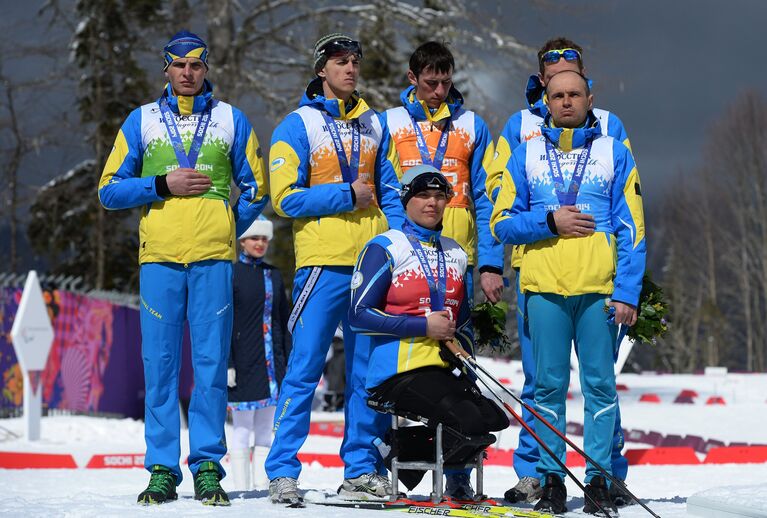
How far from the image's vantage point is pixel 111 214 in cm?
2822

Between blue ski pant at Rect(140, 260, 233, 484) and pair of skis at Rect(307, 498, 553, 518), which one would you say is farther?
blue ski pant at Rect(140, 260, 233, 484)

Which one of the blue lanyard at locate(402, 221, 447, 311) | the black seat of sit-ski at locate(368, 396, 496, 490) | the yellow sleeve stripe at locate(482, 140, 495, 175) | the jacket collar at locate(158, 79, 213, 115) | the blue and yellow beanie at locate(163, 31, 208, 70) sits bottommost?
the black seat of sit-ski at locate(368, 396, 496, 490)

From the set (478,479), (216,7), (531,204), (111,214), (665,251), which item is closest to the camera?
(478,479)

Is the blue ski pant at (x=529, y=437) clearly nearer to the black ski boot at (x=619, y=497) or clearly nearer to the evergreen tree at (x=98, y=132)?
the black ski boot at (x=619, y=497)

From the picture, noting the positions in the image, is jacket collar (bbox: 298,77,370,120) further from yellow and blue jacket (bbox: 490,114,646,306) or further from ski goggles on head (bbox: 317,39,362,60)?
yellow and blue jacket (bbox: 490,114,646,306)

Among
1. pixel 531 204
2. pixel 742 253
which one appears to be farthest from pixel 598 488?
pixel 742 253

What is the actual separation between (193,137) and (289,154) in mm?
542

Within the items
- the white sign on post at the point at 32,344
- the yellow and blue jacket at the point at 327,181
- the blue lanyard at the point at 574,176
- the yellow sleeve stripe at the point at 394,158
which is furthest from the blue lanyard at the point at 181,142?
the white sign on post at the point at 32,344

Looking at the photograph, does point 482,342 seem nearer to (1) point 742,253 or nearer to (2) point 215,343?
(2) point 215,343

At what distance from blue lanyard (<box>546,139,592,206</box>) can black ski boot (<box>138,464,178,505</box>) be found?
2.56 metres

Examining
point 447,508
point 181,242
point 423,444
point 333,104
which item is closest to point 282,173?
point 333,104

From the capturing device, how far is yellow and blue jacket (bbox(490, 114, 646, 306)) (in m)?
6.19

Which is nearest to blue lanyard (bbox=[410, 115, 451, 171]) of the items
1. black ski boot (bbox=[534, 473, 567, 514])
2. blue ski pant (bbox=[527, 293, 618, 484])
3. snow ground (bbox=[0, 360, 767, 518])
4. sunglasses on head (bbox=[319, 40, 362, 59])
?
sunglasses on head (bbox=[319, 40, 362, 59])

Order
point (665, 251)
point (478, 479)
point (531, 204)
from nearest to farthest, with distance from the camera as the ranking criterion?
point (478, 479), point (531, 204), point (665, 251)
